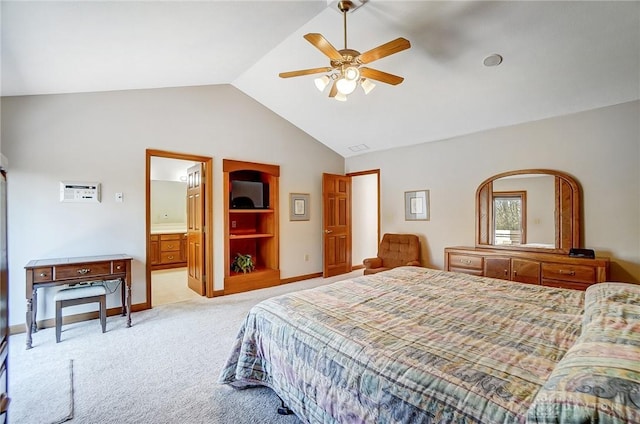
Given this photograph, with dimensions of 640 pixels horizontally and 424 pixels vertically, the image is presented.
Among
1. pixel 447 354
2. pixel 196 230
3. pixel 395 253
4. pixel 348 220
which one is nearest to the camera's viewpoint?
pixel 447 354

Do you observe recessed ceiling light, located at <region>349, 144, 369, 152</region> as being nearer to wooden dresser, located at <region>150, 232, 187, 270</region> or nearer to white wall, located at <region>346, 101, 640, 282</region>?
white wall, located at <region>346, 101, 640, 282</region>

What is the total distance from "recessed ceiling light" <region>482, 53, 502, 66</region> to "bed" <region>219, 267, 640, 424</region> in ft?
7.42

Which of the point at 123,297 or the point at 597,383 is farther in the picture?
the point at 123,297

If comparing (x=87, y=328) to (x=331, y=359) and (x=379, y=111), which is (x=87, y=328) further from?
(x=379, y=111)

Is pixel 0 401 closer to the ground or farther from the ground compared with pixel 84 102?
closer to the ground

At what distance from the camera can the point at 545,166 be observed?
3.74 meters

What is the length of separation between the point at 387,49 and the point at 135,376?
3.26 m

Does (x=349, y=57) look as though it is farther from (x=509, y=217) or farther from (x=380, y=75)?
(x=509, y=217)

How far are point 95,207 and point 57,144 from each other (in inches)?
31.5

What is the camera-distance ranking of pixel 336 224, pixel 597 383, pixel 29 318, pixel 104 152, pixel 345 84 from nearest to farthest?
pixel 597 383
pixel 345 84
pixel 29 318
pixel 104 152
pixel 336 224

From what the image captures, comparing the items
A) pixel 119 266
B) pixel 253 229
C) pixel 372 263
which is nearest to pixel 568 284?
pixel 372 263

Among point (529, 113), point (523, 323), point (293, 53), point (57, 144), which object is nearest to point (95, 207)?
point (57, 144)

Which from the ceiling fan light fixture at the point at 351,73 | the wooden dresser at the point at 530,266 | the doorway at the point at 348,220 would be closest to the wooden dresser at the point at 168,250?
the doorway at the point at 348,220

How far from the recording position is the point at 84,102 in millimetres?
3527
